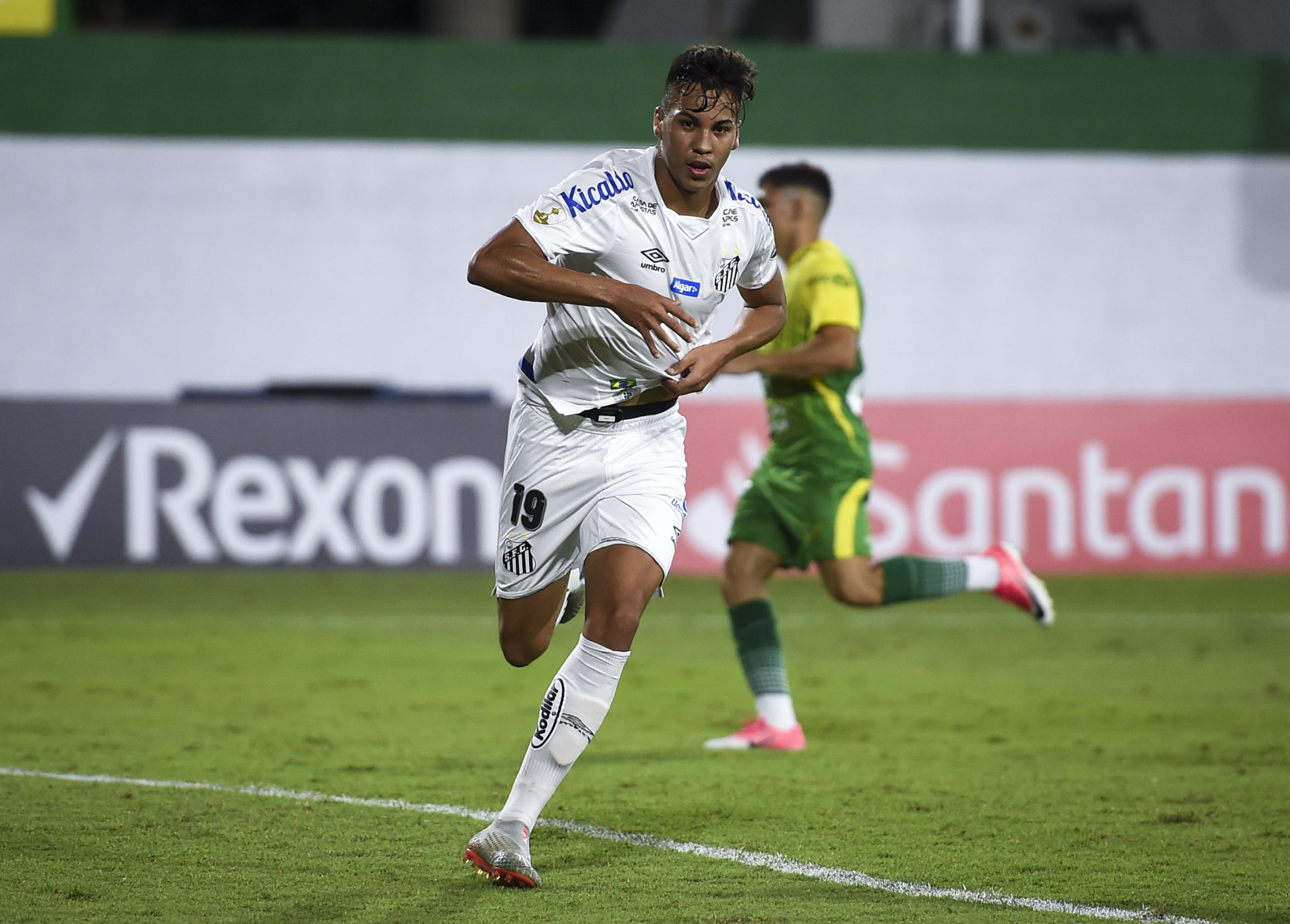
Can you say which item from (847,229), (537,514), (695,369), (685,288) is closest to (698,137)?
(685,288)

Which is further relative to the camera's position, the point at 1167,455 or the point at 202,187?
the point at 202,187

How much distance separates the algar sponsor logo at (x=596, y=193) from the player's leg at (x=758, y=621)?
7.54ft

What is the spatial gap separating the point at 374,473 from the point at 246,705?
488 centimetres

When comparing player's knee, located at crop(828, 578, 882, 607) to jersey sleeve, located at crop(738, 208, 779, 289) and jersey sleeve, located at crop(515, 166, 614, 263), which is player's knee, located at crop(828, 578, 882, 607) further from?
jersey sleeve, located at crop(515, 166, 614, 263)

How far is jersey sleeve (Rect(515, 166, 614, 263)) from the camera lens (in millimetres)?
4438

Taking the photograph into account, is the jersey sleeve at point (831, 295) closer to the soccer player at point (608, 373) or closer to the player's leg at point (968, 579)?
the player's leg at point (968, 579)

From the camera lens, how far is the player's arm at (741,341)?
14.9ft

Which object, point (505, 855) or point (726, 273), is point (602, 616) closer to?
point (505, 855)

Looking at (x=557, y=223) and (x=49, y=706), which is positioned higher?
(x=557, y=223)

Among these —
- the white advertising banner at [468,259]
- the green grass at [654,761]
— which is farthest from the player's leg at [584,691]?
the white advertising banner at [468,259]

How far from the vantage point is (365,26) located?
22828 millimetres

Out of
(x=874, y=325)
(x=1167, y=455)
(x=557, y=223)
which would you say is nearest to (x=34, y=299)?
(x=874, y=325)

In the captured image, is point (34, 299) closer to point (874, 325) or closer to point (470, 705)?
point (874, 325)

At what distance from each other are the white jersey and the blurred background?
26.2ft
